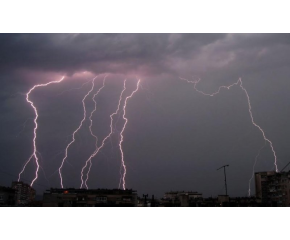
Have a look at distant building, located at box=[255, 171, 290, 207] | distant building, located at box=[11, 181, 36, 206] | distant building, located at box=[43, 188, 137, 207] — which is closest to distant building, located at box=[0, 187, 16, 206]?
distant building, located at box=[11, 181, 36, 206]

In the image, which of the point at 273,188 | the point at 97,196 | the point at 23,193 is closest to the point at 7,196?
the point at 23,193

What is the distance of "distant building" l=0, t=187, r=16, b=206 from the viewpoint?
20.2 meters

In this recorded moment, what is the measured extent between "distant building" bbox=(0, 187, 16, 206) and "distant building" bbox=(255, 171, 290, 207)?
15963 millimetres

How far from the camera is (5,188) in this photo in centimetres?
2102

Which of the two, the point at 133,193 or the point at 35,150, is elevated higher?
the point at 35,150

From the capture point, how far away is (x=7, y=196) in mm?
20953

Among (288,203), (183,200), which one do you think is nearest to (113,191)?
(183,200)

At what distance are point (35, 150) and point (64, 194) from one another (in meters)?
7.30

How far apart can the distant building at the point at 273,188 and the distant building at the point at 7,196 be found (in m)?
16.0

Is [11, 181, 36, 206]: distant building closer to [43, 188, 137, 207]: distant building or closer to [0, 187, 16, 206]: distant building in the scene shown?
[0, 187, 16, 206]: distant building

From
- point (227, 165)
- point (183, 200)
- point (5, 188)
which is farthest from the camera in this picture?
point (5, 188)

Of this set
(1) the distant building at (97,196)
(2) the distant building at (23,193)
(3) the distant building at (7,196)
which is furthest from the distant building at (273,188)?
(2) the distant building at (23,193)

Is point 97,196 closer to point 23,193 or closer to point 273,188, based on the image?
point 23,193
